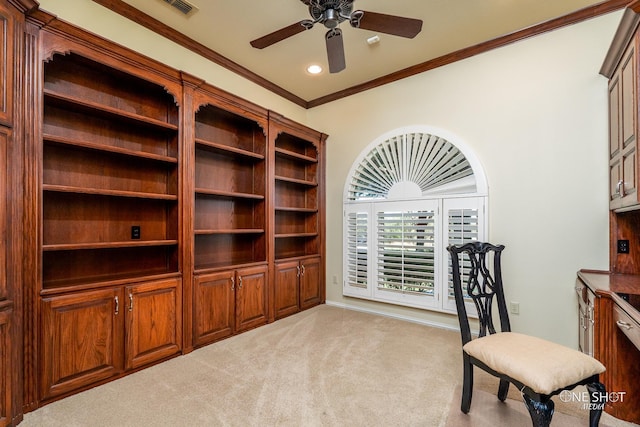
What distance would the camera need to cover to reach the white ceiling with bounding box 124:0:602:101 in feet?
8.85

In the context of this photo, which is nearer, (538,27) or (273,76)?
(538,27)

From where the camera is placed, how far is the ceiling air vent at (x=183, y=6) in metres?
2.66

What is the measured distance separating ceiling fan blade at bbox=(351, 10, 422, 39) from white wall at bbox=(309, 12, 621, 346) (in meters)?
1.50

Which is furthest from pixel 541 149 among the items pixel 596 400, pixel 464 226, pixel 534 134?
pixel 596 400

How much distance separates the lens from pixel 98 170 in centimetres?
264

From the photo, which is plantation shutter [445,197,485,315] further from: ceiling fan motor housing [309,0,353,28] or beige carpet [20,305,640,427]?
ceiling fan motor housing [309,0,353,28]

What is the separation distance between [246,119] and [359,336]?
2.77 m

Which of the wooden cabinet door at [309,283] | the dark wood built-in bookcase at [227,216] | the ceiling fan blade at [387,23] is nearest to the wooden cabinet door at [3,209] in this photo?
the dark wood built-in bookcase at [227,216]

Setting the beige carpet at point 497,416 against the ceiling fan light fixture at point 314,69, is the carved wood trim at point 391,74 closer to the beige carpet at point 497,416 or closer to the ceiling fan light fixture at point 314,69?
the ceiling fan light fixture at point 314,69

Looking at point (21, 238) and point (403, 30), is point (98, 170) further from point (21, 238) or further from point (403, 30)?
point (403, 30)

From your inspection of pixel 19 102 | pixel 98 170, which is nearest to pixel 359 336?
pixel 98 170

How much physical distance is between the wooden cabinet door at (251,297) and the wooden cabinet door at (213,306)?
0.08 meters

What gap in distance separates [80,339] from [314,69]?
355cm

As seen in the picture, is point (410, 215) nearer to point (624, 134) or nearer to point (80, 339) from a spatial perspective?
point (624, 134)
